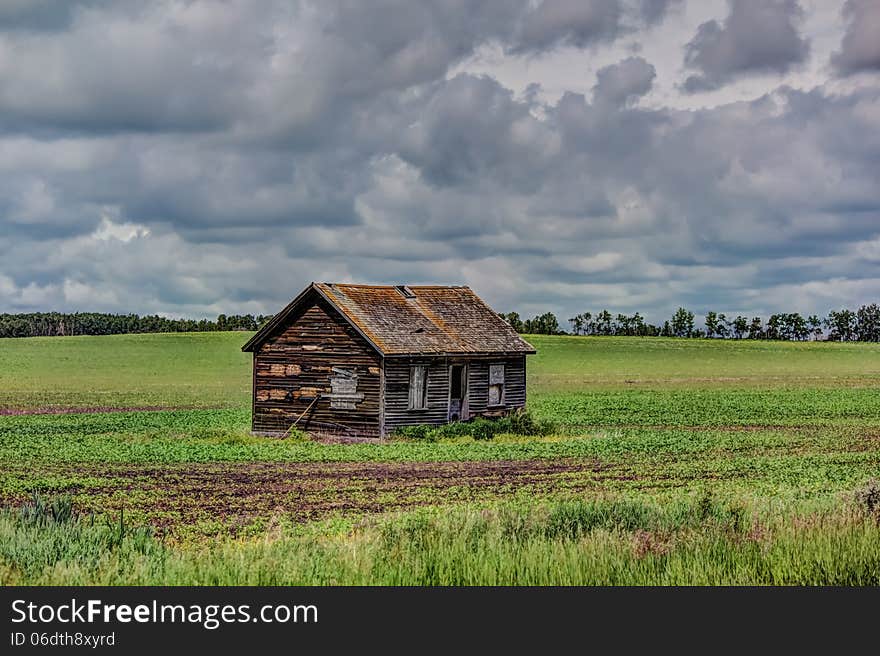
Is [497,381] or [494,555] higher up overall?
[497,381]

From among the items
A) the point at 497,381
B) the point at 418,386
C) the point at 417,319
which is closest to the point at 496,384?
the point at 497,381

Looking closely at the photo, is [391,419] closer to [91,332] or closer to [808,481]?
[808,481]

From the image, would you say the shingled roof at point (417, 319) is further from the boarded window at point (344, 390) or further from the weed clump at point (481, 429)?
the weed clump at point (481, 429)

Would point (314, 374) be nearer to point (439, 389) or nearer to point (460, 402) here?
point (439, 389)

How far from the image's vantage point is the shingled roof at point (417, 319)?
130ft

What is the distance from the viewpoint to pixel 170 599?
35.9 feet

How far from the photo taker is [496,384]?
43.6 m

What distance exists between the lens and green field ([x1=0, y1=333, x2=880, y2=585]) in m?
12.9

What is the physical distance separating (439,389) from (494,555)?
27.3m

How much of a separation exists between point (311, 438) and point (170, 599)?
28.8 metres

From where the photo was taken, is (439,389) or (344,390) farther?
(439,389)

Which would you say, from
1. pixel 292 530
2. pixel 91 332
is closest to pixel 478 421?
pixel 292 530

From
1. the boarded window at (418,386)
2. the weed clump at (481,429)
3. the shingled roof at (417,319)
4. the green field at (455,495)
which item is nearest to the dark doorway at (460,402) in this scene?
the weed clump at (481,429)

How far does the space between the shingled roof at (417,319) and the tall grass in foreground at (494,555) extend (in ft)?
75.6
